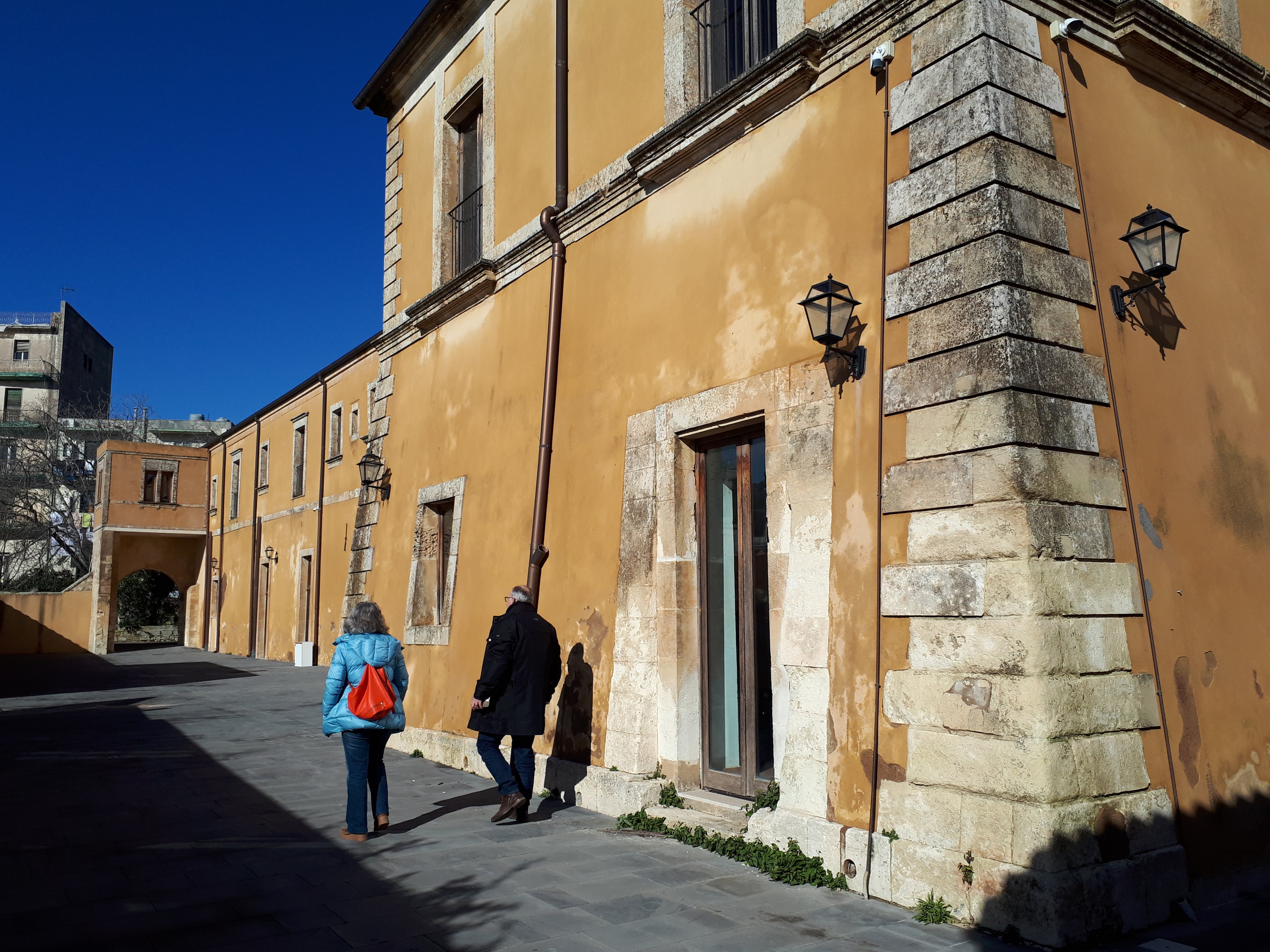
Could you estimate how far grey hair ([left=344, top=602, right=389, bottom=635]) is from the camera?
19.8 ft

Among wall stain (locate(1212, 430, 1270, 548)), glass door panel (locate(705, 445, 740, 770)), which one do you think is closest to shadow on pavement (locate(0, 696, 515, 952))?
glass door panel (locate(705, 445, 740, 770))

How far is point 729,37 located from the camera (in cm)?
713

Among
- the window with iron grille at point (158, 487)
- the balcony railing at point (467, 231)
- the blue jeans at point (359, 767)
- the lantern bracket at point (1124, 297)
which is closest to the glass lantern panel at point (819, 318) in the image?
the lantern bracket at point (1124, 297)

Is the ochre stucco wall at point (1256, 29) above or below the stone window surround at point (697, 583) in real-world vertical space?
above

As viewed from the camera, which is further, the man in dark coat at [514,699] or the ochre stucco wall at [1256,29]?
the ochre stucco wall at [1256,29]

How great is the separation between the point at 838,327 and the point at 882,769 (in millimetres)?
2262

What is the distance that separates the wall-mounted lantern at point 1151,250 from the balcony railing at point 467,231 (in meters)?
6.52

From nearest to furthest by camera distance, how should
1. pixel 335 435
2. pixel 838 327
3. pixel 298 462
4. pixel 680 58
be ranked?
pixel 838 327 < pixel 680 58 < pixel 335 435 < pixel 298 462

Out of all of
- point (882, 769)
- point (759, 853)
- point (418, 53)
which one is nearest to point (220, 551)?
point (418, 53)

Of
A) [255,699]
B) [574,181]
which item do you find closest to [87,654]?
[255,699]

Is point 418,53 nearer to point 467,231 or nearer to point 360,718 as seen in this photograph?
point 467,231

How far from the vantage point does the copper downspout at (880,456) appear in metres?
4.69

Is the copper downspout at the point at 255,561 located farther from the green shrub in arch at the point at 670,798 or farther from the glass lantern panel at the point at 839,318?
the glass lantern panel at the point at 839,318

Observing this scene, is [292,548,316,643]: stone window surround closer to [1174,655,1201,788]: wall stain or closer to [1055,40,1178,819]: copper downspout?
[1055,40,1178,819]: copper downspout
